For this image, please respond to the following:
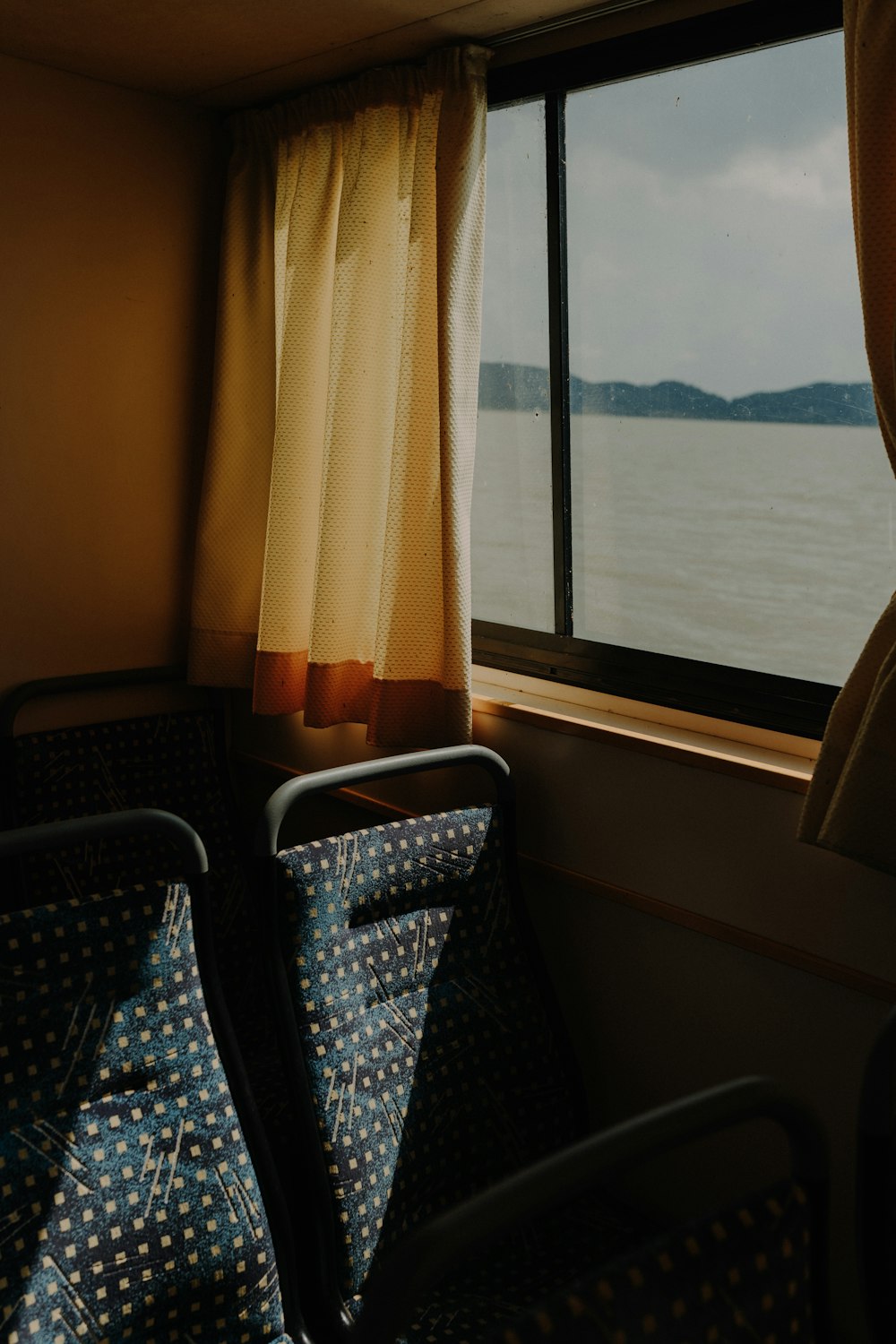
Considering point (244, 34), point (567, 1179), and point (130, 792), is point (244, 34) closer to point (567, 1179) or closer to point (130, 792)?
point (130, 792)

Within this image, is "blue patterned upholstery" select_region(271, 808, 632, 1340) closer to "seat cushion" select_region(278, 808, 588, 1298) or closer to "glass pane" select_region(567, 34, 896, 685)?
"seat cushion" select_region(278, 808, 588, 1298)

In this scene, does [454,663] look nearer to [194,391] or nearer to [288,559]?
[288,559]

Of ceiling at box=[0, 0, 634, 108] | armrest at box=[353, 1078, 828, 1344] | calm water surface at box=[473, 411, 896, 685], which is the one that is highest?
ceiling at box=[0, 0, 634, 108]

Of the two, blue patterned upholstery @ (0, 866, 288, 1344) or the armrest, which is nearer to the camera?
the armrest

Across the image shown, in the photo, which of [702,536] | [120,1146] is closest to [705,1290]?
[120,1146]

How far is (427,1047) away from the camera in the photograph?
5.24ft

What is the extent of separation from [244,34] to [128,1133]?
1763mm

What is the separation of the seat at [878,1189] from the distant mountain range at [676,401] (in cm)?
96

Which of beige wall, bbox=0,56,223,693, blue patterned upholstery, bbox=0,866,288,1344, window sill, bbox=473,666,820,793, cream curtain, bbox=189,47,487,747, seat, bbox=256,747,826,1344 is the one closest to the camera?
blue patterned upholstery, bbox=0,866,288,1344

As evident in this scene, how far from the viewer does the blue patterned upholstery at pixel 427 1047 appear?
1.46 m

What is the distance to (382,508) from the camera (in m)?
2.14

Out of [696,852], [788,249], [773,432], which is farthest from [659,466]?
[696,852]

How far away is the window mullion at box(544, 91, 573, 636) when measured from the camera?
198 cm

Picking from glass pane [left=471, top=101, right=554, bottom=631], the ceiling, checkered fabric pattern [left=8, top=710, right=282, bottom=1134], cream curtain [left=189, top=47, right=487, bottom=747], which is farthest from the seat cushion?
the ceiling
